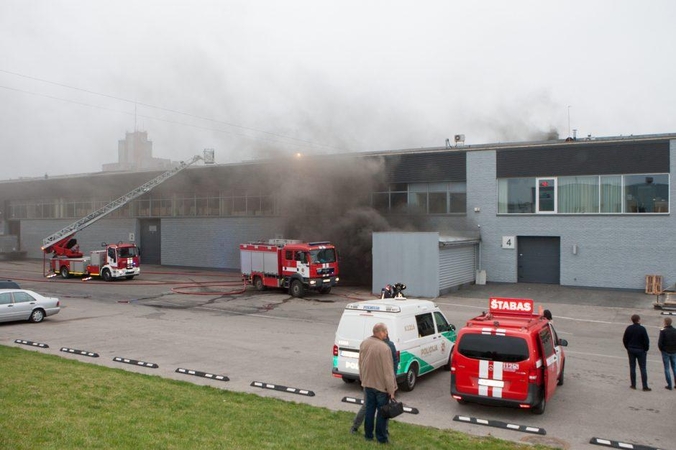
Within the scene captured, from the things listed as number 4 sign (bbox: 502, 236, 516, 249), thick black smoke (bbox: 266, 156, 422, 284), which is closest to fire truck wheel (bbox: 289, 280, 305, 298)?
thick black smoke (bbox: 266, 156, 422, 284)

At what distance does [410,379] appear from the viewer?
11.3 meters

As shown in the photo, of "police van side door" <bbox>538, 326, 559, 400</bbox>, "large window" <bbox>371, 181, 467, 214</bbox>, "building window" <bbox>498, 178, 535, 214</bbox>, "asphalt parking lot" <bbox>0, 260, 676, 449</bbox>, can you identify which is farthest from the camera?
"large window" <bbox>371, 181, 467, 214</bbox>

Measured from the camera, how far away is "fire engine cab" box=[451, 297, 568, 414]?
933 cm

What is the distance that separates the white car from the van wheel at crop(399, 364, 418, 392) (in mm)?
13929

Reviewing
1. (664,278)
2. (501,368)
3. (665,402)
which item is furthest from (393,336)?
(664,278)

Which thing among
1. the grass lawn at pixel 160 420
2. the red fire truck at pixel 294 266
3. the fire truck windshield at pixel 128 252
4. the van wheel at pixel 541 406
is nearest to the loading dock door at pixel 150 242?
the fire truck windshield at pixel 128 252

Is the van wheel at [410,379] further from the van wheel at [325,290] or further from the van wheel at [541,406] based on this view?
the van wheel at [325,290]

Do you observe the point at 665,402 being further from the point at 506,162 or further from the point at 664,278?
the point at 506,162

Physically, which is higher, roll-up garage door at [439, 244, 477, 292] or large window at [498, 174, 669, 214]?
large window at [498, 174, 669, 214]

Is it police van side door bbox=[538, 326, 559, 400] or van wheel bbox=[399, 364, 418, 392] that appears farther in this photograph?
van wheel bbox=[399, 364, 418, 392]

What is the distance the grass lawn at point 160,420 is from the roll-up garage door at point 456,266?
1782 cm

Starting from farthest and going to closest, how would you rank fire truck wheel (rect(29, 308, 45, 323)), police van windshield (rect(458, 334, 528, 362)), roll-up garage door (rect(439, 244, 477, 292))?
roll-up garage door (rect(439, 244, 477, 292)), fire truck wheel (rect(29, 308, 45, 323)), police van windshield (rect(458, 334, 528, 362))

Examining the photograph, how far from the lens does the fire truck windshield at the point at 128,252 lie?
34.2 m

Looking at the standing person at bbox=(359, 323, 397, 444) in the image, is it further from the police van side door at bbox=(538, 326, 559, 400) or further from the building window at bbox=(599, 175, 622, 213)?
the building window at bbox=(599, 175, 622, 213)
